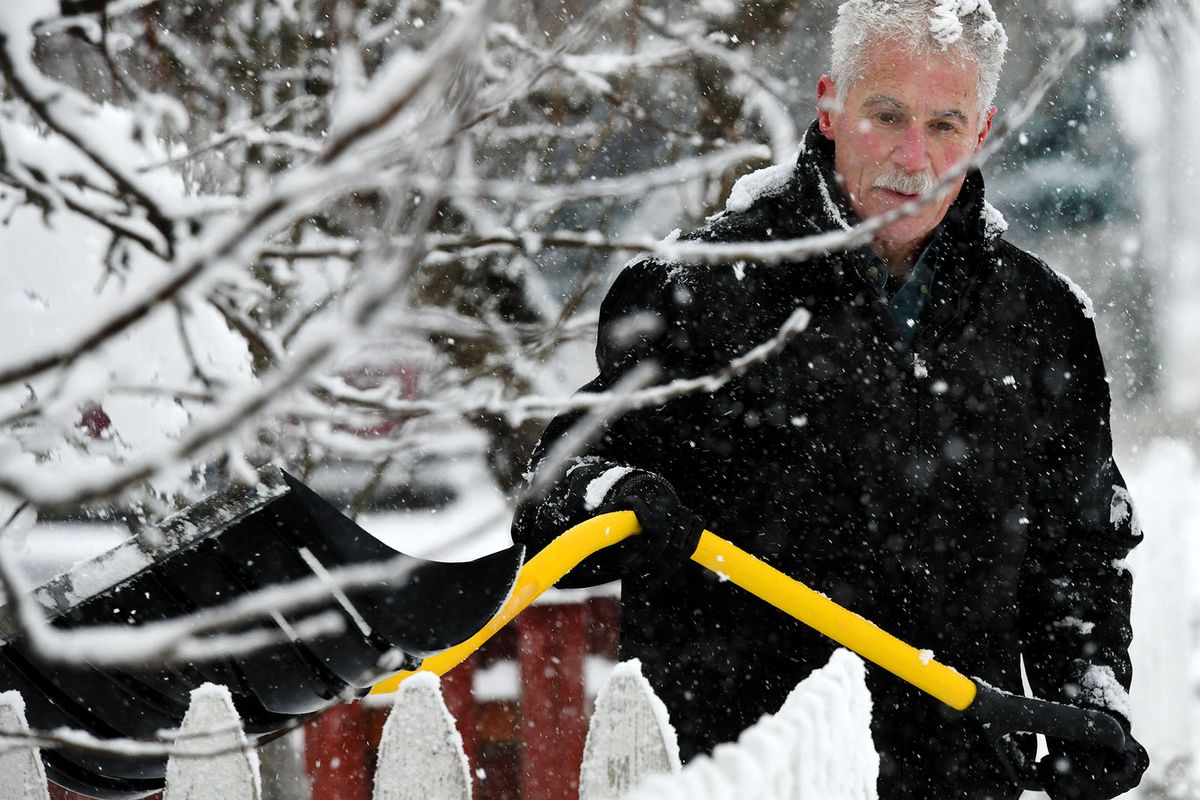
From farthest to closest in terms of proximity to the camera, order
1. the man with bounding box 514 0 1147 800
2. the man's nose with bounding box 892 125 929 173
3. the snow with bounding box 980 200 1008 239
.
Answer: the snow with bounding box 980 200 1008 239 → the man with bounding box 514 0 1147 800 → the man's nose with bounding box 892 125 929 173

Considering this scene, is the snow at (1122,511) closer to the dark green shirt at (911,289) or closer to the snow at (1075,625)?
the snow at (1075,625)

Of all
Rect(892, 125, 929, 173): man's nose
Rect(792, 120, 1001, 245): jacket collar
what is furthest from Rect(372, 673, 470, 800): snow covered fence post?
Rect(892, 125, 929, 173): man's nose

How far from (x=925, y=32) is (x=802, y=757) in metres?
1.33

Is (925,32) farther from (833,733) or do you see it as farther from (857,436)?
(833,733)

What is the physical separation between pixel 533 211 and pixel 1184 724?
3.50m

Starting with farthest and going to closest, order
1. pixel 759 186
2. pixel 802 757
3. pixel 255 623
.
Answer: pixel 759 186 → pixel 255 623 → pixel 802 757

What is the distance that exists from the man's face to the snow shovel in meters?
0.66

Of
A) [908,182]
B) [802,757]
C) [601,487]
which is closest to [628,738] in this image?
[601,487]

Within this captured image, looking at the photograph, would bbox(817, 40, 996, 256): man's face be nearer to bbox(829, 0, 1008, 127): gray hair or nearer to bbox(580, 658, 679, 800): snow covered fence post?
bbox(829, 0, 1008, 127): gray hair

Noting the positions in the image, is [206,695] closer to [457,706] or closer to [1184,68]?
[457,706]

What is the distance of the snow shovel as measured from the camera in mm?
1854

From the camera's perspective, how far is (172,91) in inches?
124

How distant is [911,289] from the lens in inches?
91.3

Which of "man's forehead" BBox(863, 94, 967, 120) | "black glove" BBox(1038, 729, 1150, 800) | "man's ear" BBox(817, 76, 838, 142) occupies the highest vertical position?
"man's ear" BBox(817, 76, 838, 142)
